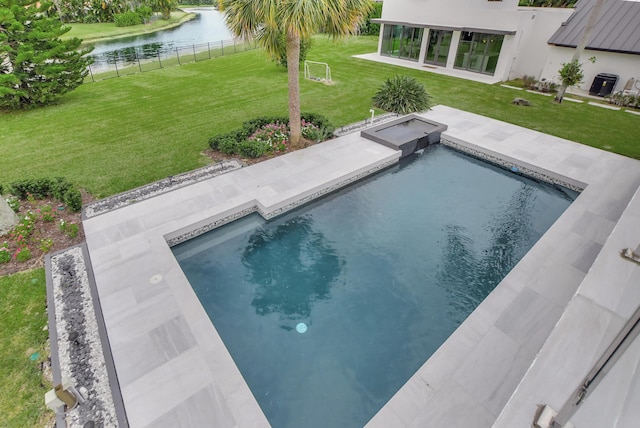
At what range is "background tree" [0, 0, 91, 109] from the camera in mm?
12555

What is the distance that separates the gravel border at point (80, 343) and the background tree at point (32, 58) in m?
10.8

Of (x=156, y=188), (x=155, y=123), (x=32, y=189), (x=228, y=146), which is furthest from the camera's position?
(x=155, y=123)

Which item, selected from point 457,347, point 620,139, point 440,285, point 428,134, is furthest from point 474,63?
point 457,347

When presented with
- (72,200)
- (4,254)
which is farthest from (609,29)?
(4,254)

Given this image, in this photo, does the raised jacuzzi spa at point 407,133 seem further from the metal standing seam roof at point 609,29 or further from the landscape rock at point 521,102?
the metal standing seam roof at point 609,29

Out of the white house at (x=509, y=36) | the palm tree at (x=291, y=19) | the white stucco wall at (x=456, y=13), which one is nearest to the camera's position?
the palm tree at (x=291, y=19)

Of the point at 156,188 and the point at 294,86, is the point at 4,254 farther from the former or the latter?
the point at 294,86

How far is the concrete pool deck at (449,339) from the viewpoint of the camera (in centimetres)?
424

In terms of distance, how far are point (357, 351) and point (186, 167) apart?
7.24 m

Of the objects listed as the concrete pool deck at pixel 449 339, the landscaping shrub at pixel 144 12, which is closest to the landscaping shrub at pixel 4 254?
the concrete pool deck at pixel 449 339

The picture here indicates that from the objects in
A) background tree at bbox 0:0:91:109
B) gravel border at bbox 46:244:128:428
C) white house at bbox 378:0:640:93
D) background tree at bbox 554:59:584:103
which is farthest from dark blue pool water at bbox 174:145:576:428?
background tree at bbox 0:0:91:109

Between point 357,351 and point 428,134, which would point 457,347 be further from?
point 428,134

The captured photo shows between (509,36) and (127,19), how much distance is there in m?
48.1

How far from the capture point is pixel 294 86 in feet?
32.8
